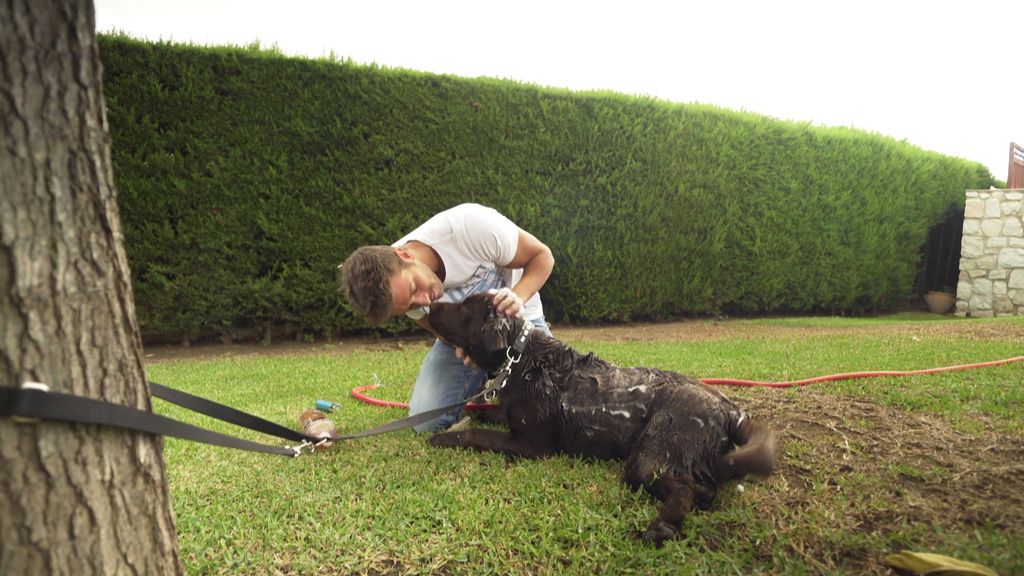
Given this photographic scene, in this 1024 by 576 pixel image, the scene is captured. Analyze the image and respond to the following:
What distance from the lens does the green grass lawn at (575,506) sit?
2068 millimetres

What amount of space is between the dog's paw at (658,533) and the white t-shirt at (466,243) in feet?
5.78

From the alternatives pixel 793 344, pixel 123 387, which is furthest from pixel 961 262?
pixel 123 387

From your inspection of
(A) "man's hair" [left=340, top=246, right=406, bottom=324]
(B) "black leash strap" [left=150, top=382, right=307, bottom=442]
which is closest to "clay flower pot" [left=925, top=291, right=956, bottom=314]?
(A) "man's hair" [left=340, top=246, right=406, bottom=324]

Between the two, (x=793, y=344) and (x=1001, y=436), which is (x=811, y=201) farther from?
(x=1001, y=436)

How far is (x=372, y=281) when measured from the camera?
121 inches

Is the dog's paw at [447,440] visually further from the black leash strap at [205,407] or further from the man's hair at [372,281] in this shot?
the black leash strap at [205,407]

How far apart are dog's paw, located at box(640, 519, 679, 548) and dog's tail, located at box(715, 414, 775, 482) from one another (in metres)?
0.41

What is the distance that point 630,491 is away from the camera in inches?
102

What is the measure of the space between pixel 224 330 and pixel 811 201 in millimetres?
10097

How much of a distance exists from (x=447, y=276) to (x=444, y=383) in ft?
2.43

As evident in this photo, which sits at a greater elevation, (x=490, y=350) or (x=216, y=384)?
(x=490, y=350)

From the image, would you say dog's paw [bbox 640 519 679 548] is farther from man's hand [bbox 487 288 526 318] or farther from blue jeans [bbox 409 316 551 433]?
blue jeans [bbox 409 316 551 433]

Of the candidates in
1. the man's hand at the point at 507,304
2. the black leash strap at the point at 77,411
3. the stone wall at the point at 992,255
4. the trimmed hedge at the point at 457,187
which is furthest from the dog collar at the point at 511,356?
the stone wall at the point at 992,255

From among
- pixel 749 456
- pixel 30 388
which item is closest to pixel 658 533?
pixel 749 456
